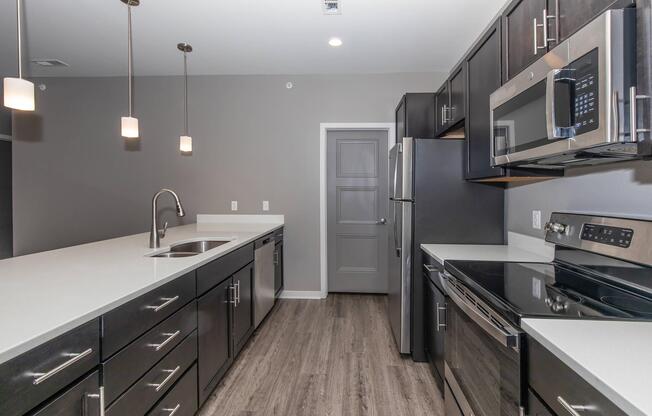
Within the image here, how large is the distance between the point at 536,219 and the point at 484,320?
117cm

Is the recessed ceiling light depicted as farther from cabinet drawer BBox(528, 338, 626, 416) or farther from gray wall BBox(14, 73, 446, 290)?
cabinet drawer BBox(528, 338, 626, 416)

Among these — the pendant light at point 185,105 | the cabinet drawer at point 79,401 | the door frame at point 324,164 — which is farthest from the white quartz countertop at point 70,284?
the door frame at point 324,164

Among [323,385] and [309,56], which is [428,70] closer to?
[309,56]

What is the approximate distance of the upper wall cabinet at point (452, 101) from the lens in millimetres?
2404

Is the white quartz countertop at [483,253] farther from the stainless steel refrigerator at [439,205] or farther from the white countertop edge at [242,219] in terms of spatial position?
the white countertop edge at [242,219]

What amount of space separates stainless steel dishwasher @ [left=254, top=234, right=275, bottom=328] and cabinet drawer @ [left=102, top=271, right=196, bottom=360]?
1225 mm

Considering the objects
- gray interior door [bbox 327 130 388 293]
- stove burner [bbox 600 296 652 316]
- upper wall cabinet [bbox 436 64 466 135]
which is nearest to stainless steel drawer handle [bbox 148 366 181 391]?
stove burner [bbox 600 296 652 316]

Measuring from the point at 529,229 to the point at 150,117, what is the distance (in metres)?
4.08

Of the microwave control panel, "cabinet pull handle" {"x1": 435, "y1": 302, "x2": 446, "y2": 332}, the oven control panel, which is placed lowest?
"cabinet pull handle" {"x1": 435, "y1": 302, "x2": 446, "y2": 332}

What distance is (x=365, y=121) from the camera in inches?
154

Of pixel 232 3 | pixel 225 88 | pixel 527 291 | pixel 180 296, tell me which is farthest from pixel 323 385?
pixel 225 88

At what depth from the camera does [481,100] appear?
205cm

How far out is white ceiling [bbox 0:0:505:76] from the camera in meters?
2.53

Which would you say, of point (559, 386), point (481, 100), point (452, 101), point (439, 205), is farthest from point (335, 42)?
point (559, 386)
